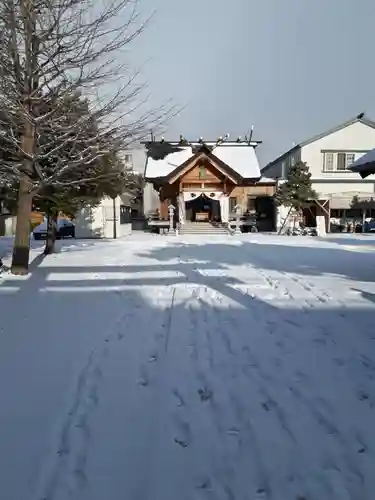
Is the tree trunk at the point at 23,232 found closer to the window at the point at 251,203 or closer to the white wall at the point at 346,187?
the window at the point at 251,203

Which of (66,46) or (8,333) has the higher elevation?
(66,46)

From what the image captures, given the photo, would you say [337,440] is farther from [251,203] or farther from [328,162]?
[328,162]

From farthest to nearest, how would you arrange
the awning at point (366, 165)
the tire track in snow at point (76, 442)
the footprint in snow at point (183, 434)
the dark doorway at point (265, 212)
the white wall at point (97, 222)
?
the dark doorway at point (265, 212) → the white wall at point (97, 222) → the awning at point (366, 165) → the footprint in snow at point (183, 434) → the tire track in snow at point (76, 442)

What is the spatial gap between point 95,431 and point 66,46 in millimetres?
8511

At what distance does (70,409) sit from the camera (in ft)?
12.1

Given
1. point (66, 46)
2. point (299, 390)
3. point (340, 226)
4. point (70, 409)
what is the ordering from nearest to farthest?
point (70, 409), point (299, 390), point (66, 46), point (340, 226)

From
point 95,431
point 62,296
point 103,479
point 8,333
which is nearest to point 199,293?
point 62,296

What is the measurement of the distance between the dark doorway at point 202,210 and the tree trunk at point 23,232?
76.5 ft

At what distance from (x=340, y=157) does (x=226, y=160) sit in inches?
329

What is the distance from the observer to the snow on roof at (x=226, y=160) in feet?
114

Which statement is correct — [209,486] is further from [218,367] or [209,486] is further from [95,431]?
[218,367]

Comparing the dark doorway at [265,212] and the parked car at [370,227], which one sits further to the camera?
the dark doorway at [265,212]

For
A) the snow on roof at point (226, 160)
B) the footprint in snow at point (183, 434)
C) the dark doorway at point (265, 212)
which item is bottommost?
the footprint in snow at point (183, 434)

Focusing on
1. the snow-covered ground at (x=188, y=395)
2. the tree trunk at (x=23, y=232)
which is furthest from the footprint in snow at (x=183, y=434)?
the tree trunk at (x=23, y=232)
